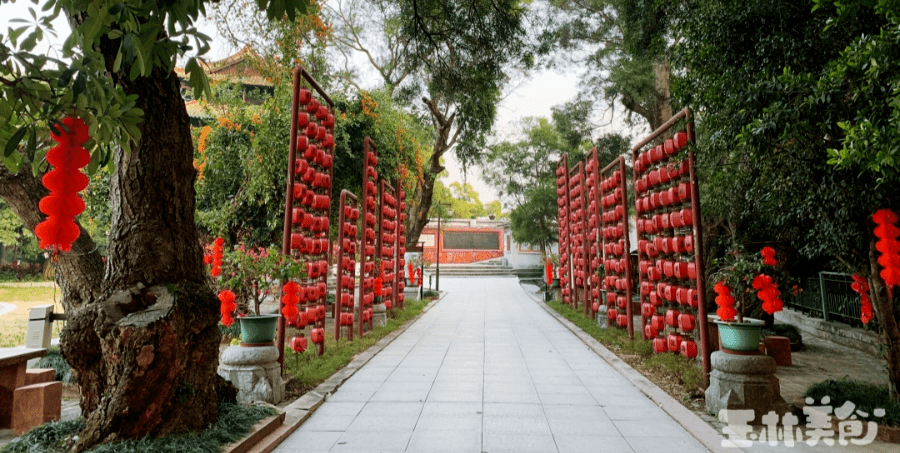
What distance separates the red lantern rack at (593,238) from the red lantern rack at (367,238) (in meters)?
4.67

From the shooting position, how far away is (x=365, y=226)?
8828mm

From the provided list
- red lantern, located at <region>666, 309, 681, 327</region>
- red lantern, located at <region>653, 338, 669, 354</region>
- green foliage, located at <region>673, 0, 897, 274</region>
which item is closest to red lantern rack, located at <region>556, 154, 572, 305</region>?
red lantern, located at <region>653, 338, 669, 354</region>

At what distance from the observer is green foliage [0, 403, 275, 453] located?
2.85 m

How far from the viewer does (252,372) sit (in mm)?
4473

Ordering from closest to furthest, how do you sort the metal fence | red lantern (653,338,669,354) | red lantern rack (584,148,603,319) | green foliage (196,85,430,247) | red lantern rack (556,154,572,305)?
red lantern (653,338,669,354) < green foliage (196,85,430,247) < the metal fence < red lantern rack (584,148,603,319) < red lantern rack (556,154,572,305)

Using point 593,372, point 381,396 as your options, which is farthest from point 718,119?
point 381,396

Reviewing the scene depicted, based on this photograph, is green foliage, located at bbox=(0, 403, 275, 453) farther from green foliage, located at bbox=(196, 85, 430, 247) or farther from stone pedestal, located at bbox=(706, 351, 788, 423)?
green foliage, located at bbox=(196, 85, 430, 247)

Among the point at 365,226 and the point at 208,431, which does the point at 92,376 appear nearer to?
the point at 208,431

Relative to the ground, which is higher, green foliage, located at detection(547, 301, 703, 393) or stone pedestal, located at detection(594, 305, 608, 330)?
stone pedestal, located at detection(594, 305, 608, 330)

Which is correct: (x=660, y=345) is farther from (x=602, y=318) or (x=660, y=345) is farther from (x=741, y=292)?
(x=602, y=318)

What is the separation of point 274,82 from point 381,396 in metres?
5.33

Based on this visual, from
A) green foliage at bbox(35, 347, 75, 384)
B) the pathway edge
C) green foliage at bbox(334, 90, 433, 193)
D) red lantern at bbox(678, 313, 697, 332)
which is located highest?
green foliage at bbox(334, 90, 433, 193)

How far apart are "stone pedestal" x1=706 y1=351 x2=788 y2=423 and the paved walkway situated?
0.51 meters

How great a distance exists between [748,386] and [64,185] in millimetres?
4897
